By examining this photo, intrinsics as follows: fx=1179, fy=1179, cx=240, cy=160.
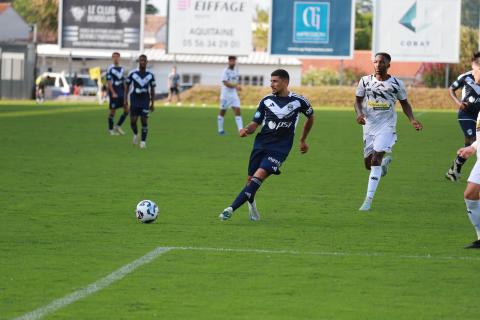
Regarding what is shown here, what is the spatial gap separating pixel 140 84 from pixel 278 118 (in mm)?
12441

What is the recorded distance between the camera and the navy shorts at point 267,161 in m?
13.2

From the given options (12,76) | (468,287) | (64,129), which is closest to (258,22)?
(12,76)

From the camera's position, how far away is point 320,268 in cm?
989

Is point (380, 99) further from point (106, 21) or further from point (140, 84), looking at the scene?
point (106, 21)

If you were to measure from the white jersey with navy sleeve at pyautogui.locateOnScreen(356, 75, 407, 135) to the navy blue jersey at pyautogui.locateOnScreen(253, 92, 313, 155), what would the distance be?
1.99 m

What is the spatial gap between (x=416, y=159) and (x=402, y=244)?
12799 mm

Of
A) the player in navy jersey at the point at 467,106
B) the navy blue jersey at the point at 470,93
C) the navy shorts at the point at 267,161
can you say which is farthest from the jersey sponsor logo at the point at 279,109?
the navy blue jersey at the point at 470,93

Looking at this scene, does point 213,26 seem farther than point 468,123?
Yes

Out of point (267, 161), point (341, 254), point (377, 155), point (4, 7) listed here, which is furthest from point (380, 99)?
point (4, 7)

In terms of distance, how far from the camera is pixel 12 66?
6256cm

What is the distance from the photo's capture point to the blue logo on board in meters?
60.0

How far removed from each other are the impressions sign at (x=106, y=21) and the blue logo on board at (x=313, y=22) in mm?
8421

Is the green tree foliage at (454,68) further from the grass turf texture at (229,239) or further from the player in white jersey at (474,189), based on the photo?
the player in white jersey at (474,189)

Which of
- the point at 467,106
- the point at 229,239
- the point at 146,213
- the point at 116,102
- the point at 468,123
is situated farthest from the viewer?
the point at 116,102
